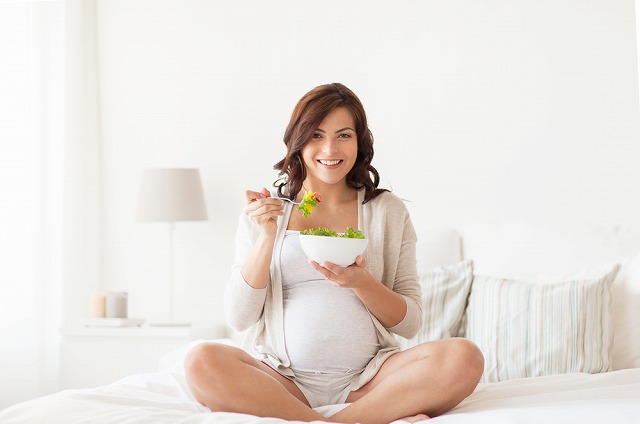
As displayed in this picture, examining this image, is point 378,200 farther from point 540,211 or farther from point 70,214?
point 70,214

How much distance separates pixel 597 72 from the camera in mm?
3225

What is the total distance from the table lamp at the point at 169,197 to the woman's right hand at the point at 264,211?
1.47 meters

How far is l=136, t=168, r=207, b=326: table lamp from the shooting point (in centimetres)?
352

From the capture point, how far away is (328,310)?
2.08m

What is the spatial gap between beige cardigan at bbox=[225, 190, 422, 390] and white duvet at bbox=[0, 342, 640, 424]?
0.71 feet

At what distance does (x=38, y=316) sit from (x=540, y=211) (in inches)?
85.7

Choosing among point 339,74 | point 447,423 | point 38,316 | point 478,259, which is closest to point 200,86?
point 339,74

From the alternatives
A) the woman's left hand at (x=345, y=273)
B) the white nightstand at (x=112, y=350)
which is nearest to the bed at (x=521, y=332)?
the woman's left hand at (x=345, y=273)

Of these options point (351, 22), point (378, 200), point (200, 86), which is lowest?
point (378, 200)

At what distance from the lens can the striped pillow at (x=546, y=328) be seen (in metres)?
2.52

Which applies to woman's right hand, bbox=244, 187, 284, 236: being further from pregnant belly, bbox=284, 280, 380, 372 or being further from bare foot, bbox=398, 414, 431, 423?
bare foot, bbox=398, 414, 431, 423

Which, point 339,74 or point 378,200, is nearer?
point 378,200

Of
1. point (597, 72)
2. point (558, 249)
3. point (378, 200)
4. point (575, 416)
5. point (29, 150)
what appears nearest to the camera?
point (575, 416)

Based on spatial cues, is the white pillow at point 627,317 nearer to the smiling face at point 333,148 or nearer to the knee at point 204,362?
the smiling face at point 333,148
